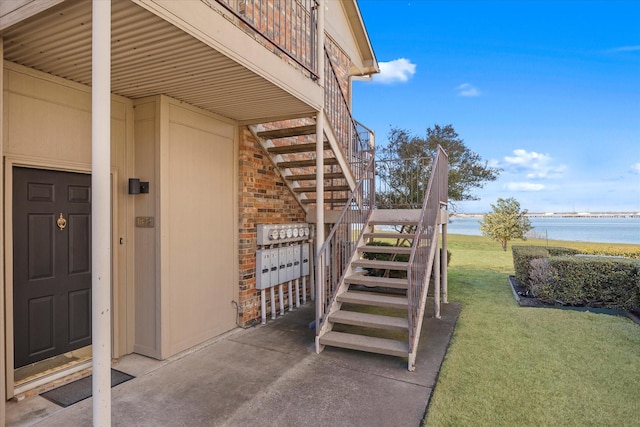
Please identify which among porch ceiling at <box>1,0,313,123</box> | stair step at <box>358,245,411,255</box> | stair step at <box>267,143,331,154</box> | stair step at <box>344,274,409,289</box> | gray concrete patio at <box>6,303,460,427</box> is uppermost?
porch ceiling at <box>1,0,313,123</box>

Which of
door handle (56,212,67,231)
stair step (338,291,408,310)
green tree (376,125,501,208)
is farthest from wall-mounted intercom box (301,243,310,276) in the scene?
door handle (56,212,67,231)

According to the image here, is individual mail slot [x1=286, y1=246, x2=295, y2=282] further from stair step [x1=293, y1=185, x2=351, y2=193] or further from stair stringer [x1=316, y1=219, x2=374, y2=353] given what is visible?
stair stringer [x1=316, y1=219, x2=374, y2=353]

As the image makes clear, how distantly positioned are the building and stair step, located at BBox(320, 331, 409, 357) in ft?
4.08

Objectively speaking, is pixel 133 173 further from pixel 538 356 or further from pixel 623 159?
pixel 623 159

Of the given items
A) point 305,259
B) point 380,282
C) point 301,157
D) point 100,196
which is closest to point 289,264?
point 305,259

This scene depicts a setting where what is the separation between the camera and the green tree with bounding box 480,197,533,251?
1633 cm

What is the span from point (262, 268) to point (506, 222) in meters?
14.7

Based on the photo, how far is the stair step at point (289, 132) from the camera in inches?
201

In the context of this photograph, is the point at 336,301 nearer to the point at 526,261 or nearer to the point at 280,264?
the point at 280,264

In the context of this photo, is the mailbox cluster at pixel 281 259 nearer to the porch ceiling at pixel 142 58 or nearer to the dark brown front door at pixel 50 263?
the porch ceiling at pixel 142 58

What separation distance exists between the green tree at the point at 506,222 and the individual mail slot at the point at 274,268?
14.3m

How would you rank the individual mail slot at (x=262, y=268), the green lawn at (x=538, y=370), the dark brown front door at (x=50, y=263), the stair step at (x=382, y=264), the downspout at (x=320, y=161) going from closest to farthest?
the green lawn at (x=538, y=370) < the dark brown front door at (x=50, y=263) < the downspout at (x=320, y=161) < the stair step at (x=382, y=264) < the individual mail slot at (x=262, y=268)

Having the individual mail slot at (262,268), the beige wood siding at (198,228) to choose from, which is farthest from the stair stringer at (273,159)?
the individual mail slot at (262,268)

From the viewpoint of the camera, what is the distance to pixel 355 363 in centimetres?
395
